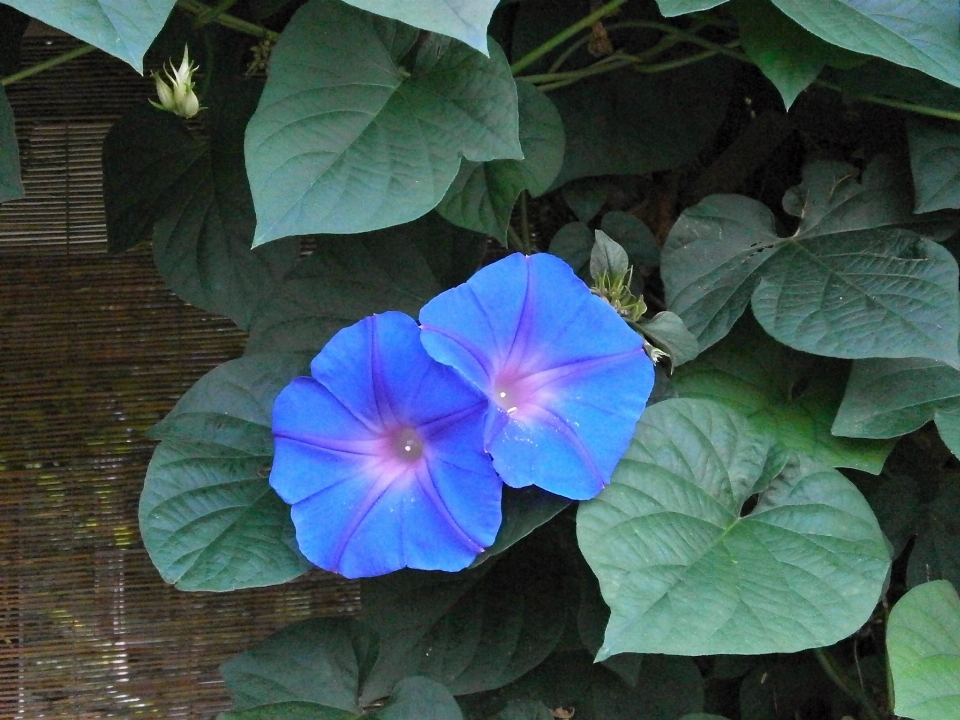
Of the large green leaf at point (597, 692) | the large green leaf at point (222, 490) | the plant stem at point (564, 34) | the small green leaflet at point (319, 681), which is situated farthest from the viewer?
the large green leaf at point (597, 692)

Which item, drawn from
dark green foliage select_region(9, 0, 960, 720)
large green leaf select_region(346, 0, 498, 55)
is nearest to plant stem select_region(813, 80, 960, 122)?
dark green foliage select_region(9, 0, 960, 720)

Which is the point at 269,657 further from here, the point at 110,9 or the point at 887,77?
the point at 887,77

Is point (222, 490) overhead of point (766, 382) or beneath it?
beneath

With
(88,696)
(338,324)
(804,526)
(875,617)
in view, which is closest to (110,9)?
(338,324)

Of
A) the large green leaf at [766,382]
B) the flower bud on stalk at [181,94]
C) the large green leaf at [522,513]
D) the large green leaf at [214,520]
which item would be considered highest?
the flower bud on stalk at [181,94]

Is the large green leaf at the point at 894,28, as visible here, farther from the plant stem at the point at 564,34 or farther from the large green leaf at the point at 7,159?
the large green leaf at the point at 7,159

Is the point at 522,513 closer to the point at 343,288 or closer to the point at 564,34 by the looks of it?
the point at 343,288

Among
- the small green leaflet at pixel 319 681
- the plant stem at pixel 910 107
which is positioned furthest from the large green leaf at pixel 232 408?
the plant stem at pixel 910 107

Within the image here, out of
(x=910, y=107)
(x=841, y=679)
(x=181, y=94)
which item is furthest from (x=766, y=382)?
(x=181, y=94)
